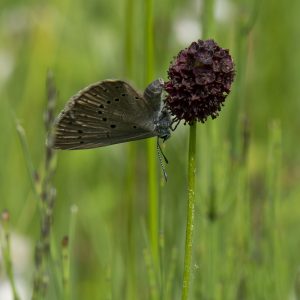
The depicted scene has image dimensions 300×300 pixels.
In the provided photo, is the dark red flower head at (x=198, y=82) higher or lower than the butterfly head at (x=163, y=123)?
higher

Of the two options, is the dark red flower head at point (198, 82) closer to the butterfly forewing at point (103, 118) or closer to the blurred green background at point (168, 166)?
the butterfly forewing at point (103, 118)

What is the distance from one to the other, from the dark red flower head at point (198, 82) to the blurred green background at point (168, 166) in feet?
1.33

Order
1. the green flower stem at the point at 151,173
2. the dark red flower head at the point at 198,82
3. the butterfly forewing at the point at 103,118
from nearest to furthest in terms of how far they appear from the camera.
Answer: the dark red flower head at the point at 198,82, the butterfly forewing at the point at 103,118, the green flower stem at the point at 151,173

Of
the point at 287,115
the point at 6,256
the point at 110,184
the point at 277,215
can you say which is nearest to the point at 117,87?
the point at 6,256

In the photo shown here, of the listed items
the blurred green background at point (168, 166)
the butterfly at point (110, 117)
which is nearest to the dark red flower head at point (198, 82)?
the butterfly at point (110, 117)

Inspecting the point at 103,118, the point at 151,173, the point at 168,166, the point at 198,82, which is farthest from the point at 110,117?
the point at 168,166

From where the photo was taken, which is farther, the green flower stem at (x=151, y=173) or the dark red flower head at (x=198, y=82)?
the green flower stem at (x=151, y=173)

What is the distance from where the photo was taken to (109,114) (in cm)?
164

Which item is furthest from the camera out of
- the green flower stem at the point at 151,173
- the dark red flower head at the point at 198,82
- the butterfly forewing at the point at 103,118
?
the green flower stem at the point at 151,173

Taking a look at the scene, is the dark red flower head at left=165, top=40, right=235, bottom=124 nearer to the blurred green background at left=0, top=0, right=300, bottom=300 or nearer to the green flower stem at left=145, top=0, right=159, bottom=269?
the blurred green background at left=0, top=0, right=300, bottom=300

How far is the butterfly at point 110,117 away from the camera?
5.26 ft

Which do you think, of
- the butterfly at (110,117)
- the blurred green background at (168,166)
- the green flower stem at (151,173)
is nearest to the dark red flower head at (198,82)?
the butterfly at (110,117)

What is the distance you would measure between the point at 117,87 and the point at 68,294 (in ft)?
1.64

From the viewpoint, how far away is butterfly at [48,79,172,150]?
160cm
